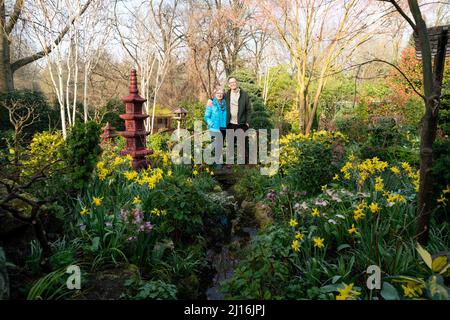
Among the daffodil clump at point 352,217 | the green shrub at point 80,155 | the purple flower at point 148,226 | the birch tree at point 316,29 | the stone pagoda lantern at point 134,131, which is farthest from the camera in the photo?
the birch tree at point 316,29

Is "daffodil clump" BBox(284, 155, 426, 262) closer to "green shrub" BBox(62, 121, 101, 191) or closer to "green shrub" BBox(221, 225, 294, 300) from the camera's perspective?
"green shrub" BBox(221, 225, 294, 300)

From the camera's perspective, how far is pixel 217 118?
635cm

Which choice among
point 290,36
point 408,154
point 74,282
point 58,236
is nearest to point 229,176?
point 408,154

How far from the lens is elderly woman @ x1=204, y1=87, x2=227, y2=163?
249 inches

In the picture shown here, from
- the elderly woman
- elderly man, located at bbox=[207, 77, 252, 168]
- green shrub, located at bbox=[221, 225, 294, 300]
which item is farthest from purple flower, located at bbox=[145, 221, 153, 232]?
elderly man, located at bbox=[207, 77, 252, 168]

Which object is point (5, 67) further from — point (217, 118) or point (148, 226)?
point (148, 226)

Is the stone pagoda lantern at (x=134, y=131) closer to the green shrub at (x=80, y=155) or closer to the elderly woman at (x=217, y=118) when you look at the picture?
the elderly woman at (x=217, y=118)

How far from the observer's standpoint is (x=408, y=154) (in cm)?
541

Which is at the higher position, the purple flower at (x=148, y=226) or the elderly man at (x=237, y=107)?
the elderly man at (x=237, y=107)

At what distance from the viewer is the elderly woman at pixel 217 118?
631 cm

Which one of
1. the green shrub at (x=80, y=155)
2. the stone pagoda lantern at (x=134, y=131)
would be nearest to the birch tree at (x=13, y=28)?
the stone pagoda lantern at (x=134, y=131)
